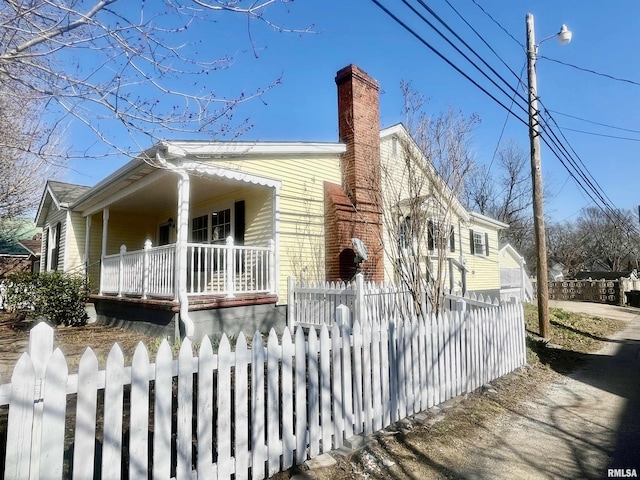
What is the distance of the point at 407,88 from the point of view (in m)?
6.82

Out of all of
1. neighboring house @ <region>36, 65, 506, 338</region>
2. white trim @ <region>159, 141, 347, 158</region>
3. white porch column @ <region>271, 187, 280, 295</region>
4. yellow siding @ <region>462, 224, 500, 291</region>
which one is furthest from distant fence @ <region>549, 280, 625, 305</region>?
white porch column @ <region>271, 187, 280, 295</region>

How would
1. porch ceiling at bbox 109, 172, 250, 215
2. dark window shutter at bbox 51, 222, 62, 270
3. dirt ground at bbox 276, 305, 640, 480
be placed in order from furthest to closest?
dark window shutter at bbox 51, 222, 62, 270 → porch ceiling at bbox 109, 172, 250, 215 → dirt ground at bbox 276, 305, 640, 480

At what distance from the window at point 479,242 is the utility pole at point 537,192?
6.94m

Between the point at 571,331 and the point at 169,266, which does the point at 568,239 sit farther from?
the point at 169,266

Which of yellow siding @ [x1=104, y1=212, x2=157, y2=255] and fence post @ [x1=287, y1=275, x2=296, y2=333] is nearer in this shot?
fence post @ [x1=287, y1=275, x2=296, y2=333]

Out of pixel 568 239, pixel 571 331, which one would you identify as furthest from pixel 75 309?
pixel 568 239

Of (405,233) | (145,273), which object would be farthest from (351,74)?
(145,273)

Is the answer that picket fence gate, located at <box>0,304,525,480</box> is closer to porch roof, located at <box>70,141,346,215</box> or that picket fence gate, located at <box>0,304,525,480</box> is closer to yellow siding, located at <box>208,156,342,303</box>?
porch roof, located at <box>70,141,346,215</box>

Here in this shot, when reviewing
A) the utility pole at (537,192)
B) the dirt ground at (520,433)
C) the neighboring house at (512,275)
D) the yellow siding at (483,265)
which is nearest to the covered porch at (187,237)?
the dirt ground at (520,433)

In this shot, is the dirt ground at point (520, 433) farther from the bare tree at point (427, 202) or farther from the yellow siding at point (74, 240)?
the yellow siding at point (74, 240)

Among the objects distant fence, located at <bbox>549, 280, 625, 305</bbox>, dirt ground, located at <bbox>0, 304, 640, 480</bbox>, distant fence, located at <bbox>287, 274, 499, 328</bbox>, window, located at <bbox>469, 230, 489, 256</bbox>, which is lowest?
dirt ground, located at <bbox>0, 304, 640, 480</bbox>

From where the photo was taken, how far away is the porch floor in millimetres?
7195

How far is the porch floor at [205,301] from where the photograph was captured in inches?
283

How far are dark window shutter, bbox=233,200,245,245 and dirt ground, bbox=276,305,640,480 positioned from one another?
675 centimetres
